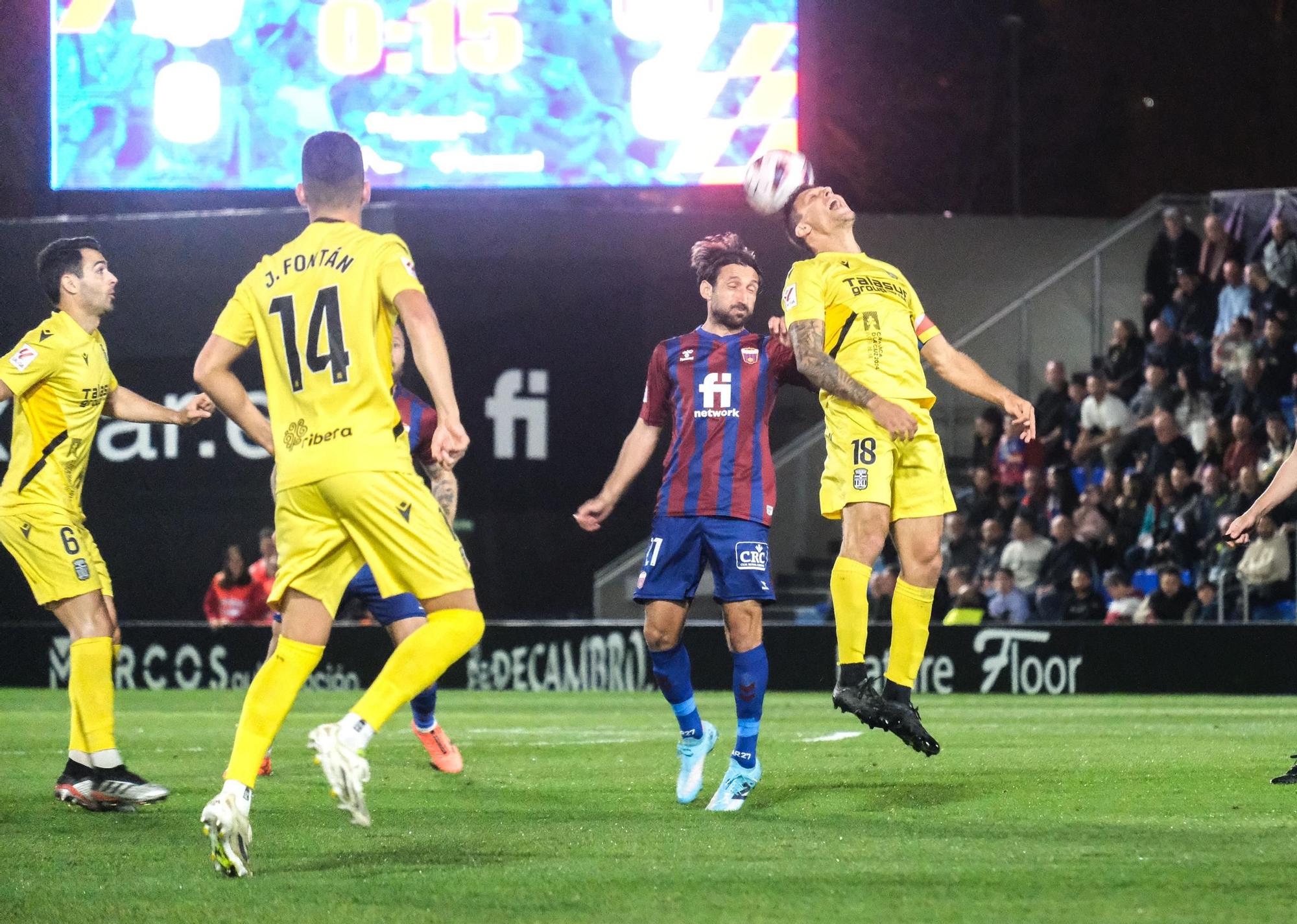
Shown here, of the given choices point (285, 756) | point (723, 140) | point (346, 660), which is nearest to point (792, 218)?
point (285, 756)

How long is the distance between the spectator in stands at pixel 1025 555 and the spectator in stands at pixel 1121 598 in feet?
2.28

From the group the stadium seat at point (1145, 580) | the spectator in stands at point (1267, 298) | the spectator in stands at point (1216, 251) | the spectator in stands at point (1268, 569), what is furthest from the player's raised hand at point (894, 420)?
the spectator in stands at point (1216, 251)

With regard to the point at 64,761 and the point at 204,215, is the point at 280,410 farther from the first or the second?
the point at 204,215

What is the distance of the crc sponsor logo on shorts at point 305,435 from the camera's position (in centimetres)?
496

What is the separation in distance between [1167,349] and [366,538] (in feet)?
43.9

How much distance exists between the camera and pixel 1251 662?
1415cm

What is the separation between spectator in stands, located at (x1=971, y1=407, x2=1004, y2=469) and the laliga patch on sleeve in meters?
12.6

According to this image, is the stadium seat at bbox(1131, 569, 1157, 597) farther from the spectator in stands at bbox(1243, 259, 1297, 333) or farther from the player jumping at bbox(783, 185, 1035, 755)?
the player jumping at bbox(783, 185, 1035, 755)

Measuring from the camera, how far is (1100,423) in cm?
1730

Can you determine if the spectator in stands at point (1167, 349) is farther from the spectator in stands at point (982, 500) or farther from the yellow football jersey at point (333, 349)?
the yellow football jersey at point (333, 349)

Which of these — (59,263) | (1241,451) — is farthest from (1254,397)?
(59,263)

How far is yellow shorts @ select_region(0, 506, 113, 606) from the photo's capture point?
6672 mm

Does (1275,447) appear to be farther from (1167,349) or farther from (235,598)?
(235,598)

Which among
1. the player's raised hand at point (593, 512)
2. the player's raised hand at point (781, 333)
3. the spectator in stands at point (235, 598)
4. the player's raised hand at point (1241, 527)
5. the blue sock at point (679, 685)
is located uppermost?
the player's raised hand at point (781, 333)
